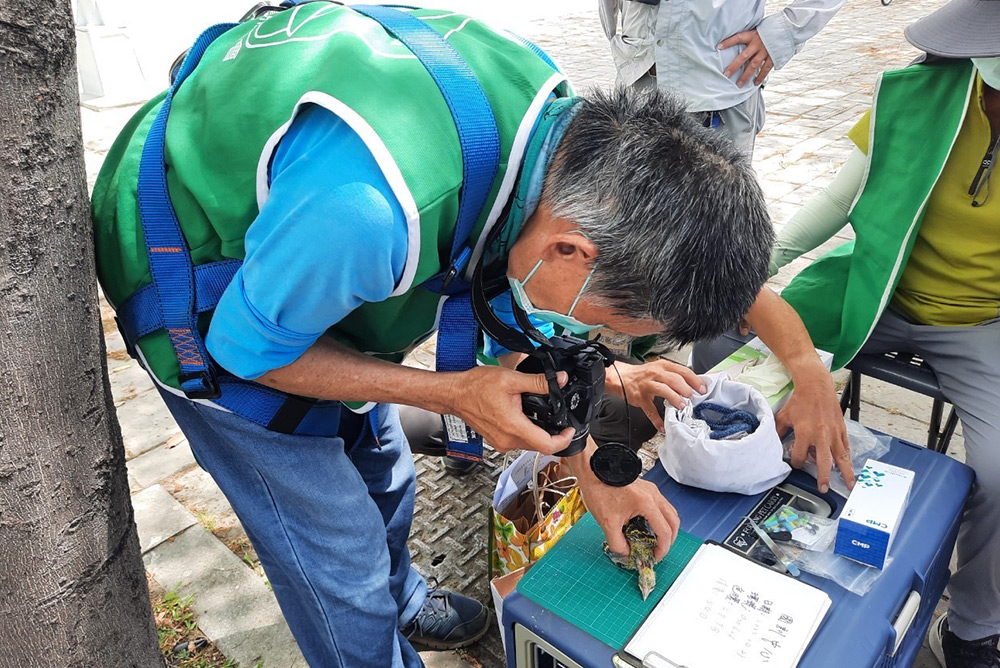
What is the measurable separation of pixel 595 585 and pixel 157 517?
1.72 m

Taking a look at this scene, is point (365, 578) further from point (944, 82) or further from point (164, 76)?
point (164, 76)

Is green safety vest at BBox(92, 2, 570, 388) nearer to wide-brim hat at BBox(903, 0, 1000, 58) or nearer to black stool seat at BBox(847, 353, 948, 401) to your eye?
wide-brim hat at BBox(903, 0, 1000, 58)

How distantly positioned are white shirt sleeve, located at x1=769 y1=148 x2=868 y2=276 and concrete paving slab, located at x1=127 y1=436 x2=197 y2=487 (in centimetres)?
215

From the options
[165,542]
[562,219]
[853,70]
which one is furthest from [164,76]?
[562,219]

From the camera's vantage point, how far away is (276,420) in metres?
1.38

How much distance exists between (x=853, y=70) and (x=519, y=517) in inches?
291

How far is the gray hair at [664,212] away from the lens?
1.06m

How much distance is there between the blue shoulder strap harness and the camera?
1.12 meters

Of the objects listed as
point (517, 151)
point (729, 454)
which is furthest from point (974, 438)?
point (517, 151)

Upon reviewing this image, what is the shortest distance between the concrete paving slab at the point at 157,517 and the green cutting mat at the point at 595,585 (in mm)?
1515

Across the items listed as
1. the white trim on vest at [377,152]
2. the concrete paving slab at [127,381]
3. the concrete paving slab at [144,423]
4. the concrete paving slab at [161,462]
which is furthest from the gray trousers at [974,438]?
the concrete paving slab at [127,381]

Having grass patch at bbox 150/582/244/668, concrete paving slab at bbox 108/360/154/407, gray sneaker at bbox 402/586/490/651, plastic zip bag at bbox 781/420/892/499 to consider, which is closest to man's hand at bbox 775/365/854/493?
plastic zip bag at bbox 781/420/892/499

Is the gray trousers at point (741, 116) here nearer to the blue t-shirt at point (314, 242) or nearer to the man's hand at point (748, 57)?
the man's hand at point (748, 57)

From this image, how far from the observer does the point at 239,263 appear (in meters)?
1.27
